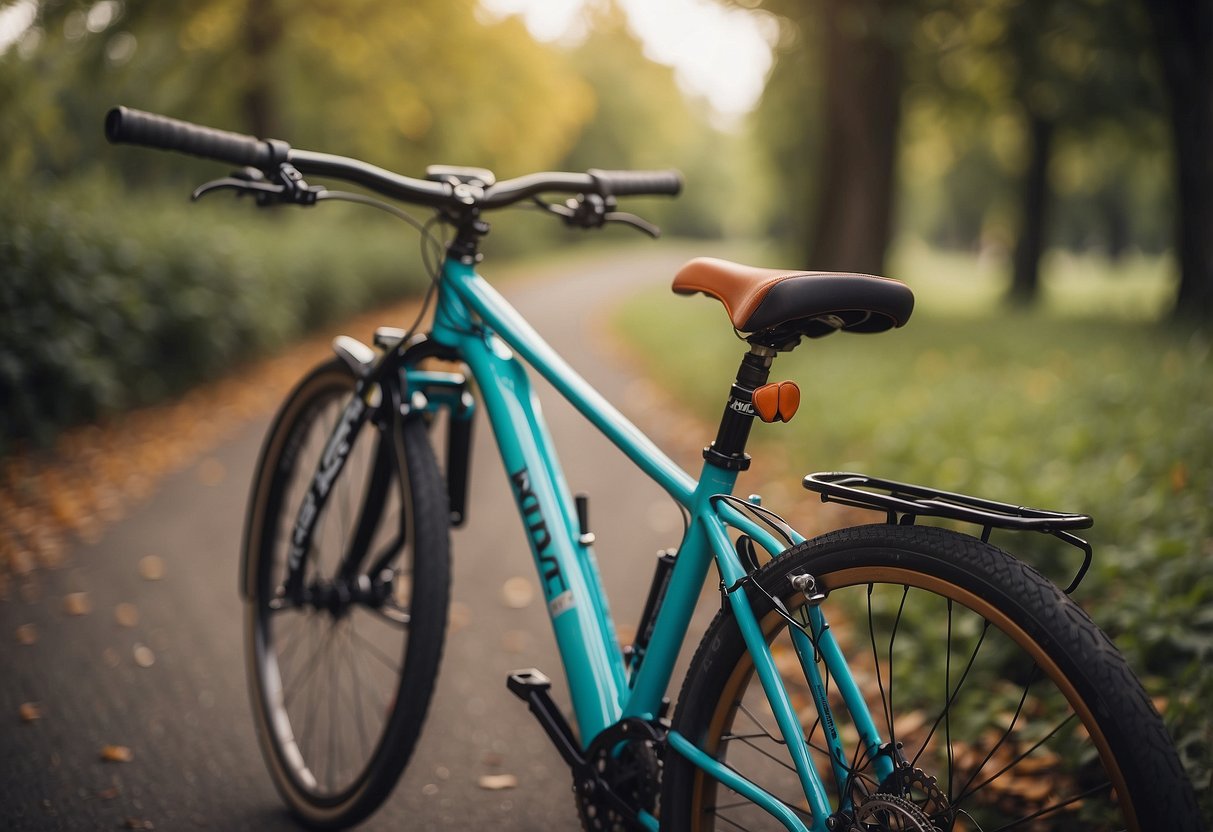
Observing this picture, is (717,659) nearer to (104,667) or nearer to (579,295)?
(104,667)

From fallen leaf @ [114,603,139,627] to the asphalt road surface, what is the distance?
0.01m

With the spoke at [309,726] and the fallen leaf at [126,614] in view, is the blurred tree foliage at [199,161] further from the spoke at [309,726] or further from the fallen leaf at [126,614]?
the spoke at [309,726]

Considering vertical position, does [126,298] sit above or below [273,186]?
above

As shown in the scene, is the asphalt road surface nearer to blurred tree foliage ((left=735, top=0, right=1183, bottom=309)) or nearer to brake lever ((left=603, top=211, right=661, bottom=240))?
brake lever ((left=603, top=211, right=661, bottom=240))

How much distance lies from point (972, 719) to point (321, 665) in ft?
6.89

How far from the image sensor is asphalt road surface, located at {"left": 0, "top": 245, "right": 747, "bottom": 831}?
246 centimetres

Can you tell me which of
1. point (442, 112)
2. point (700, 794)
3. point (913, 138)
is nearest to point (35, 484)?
point (700, 794)

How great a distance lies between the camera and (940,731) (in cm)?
277

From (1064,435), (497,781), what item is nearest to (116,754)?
(497,781)

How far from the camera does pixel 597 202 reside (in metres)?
2.46

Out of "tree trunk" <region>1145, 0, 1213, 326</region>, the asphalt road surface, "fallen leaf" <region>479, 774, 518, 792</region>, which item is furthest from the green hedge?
"tree trunk" <region>1145, 0, 1213, 326</region>

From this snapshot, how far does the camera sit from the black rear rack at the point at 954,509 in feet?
4.04

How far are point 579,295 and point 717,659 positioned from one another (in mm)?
18686

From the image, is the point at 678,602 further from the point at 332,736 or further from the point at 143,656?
the point at 143,656
